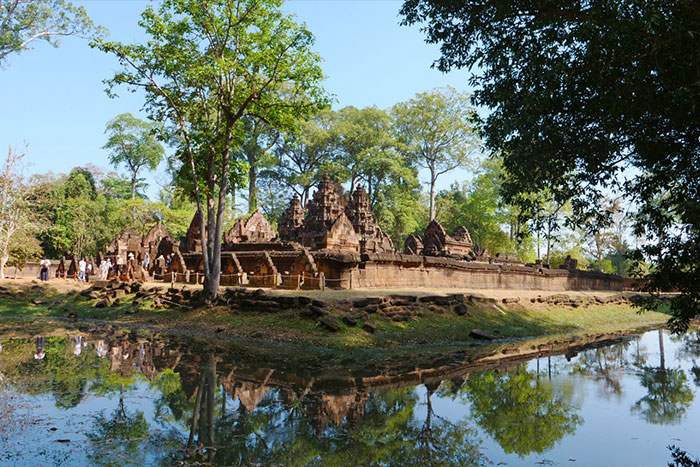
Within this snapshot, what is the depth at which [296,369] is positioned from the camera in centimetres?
966

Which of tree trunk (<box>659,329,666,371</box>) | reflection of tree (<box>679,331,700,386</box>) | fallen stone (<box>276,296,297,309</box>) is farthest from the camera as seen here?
fallen stone (<box>276,296,297,309</box>)

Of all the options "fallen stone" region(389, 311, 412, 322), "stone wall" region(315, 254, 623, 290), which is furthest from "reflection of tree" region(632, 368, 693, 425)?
"stone wall" region(315, 254, 623, 290)

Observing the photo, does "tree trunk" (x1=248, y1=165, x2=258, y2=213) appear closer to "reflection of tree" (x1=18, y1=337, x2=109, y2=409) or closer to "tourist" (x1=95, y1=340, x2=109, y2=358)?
"tourist" (x1=95, y1=340, x2=109, y2=358)

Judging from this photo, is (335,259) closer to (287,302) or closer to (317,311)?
(287,302)

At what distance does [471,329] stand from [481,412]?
8.13 metres

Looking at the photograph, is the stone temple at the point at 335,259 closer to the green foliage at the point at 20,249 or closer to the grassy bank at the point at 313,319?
the grassy bank at the point at 313,319

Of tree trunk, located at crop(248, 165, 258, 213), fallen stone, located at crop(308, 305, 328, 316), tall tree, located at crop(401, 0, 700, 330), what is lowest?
fallen stone, located at crop(308, 305, 328, 316)

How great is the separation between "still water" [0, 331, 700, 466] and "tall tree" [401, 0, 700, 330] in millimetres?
2658

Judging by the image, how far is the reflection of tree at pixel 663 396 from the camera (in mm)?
7430

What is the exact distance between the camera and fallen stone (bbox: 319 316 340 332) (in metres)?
12.8

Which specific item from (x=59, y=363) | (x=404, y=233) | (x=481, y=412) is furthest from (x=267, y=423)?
(x=404, y=233)

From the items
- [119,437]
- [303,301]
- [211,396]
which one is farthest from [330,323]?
[119,437]

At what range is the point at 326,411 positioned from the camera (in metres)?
6.88

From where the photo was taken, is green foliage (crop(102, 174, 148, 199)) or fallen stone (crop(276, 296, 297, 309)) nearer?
fallen stone (crop(276, 296, 297, 309))
